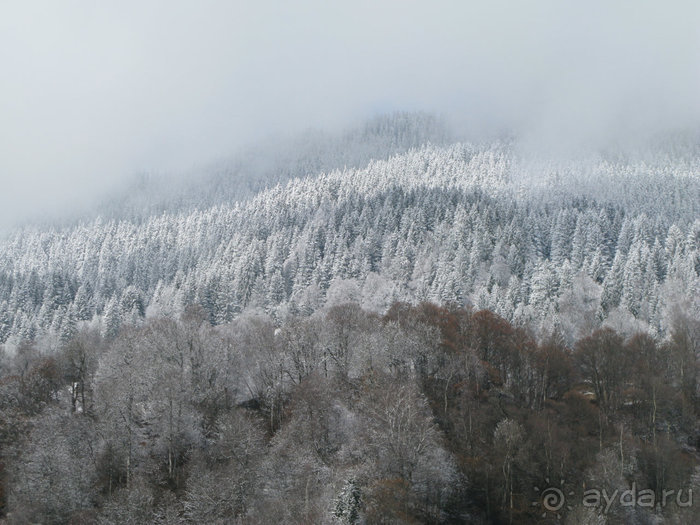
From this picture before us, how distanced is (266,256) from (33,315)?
6752 cm

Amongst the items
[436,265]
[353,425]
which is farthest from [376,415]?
[436,265]

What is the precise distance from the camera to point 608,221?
149 m

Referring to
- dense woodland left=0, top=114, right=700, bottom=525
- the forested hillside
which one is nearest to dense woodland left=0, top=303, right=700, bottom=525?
dense woodland left=0, top=114, right=700, bottom=525

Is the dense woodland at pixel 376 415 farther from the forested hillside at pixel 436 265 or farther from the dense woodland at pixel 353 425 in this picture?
the forested hillside at pixel 436 265

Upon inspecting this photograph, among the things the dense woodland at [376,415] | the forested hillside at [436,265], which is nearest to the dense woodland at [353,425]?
the dense woodland at [376,415]

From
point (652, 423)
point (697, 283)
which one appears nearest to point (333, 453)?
point (652, 423)

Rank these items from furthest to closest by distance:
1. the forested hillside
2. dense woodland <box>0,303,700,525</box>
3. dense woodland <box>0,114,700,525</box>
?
the forested hillside → dense woodland <box>0,114,700,525</box> → dense woodland <box>0,303,700,525</box>

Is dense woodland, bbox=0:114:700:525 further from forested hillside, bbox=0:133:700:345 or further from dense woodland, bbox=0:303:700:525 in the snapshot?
forested hillside, bbox=0:133:700:345

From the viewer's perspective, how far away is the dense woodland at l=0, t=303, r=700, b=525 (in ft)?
130

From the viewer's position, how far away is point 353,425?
159 ft

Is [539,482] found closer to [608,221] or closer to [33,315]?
[608,221]

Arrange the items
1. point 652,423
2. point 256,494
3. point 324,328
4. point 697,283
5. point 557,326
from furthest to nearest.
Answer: point 697,283
point 557,326
point 324,328
point 652,423
point 256,494

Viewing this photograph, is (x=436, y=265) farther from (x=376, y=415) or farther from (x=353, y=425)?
(x=376, y=415)

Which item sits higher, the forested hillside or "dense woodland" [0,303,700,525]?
the forested hillside
